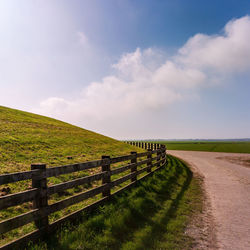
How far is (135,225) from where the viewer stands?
5.48 meters

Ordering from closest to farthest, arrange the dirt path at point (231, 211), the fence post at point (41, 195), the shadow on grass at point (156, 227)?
the fence post at point (41, 195) < the shadow on grass at point (156, 227) < the dirt path at point (231, 211)

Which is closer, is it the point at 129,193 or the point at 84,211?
the point at 84,211

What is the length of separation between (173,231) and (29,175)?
3.94m

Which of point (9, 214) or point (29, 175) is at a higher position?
point (29, 175)

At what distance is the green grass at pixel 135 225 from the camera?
4.38m

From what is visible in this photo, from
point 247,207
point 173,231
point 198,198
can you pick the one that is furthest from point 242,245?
point 198,198

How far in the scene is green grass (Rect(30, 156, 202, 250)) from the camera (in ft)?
14.4

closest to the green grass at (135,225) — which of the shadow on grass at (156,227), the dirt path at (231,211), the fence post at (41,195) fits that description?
the shadow on grass at (156,227)

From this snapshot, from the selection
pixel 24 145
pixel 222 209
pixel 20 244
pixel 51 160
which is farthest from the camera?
pixel 24 145

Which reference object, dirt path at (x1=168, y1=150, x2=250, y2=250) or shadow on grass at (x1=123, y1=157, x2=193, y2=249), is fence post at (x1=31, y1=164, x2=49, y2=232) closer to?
shadow on grass at (x1=123, y1=157, x2=193, y2=249)

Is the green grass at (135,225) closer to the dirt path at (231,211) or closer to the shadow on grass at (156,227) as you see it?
the shadow on grass at (156,227)

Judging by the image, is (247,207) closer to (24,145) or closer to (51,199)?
(51,199)

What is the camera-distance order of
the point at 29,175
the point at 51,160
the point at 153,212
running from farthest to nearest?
the point at 51,160, the point at 153,212, the point at 29,175

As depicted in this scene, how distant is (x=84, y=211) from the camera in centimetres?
564
